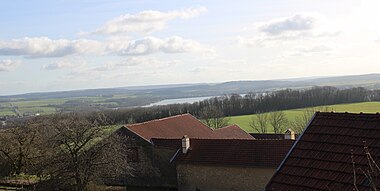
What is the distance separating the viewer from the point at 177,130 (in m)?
38.2

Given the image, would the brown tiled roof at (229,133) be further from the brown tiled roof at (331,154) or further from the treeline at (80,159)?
the brown tiled roof at (331,154)

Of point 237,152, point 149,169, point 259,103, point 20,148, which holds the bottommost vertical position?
point 149,169

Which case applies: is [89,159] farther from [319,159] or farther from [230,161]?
[319,159]

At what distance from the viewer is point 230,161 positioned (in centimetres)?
2712

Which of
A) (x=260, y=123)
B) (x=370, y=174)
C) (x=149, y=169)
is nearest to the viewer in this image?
(x=370, y=174)

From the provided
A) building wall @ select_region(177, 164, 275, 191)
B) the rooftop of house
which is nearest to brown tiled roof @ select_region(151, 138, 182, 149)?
the rooftop of house

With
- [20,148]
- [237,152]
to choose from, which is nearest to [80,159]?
[237,152]

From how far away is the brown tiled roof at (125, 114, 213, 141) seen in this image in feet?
111

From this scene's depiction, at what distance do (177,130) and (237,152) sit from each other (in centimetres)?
1137

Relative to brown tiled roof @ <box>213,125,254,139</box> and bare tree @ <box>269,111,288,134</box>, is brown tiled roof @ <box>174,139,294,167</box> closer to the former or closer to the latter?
brown tiled roof @ <box>213,125,254,139</box>

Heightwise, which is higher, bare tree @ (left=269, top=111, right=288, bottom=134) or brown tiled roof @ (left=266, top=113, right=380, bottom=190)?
brown tiled roof @ (left=266, top=113, right=380, bottom=190)

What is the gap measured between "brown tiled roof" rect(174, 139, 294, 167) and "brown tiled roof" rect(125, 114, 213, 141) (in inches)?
192

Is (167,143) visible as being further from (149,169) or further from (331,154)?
(331,154)

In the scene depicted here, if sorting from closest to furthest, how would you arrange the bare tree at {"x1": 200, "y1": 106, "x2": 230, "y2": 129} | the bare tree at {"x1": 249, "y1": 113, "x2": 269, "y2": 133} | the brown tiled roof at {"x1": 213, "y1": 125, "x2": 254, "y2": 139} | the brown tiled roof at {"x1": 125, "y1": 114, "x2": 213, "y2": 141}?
the brown tiled roof at {"x1": 125, "y1": 114, "x2": 213, "y2": 141}
the brown tiled roof at {"x1": 213, "y1": 125, "x2": 254, "y2": 139}
the bare tree at {"x1": 249, "y1": 113, "x2": 269, "y2": 133}
the bare tree at {"x1": 200, "y1": 106, "x2": 230, "y2": 129}
